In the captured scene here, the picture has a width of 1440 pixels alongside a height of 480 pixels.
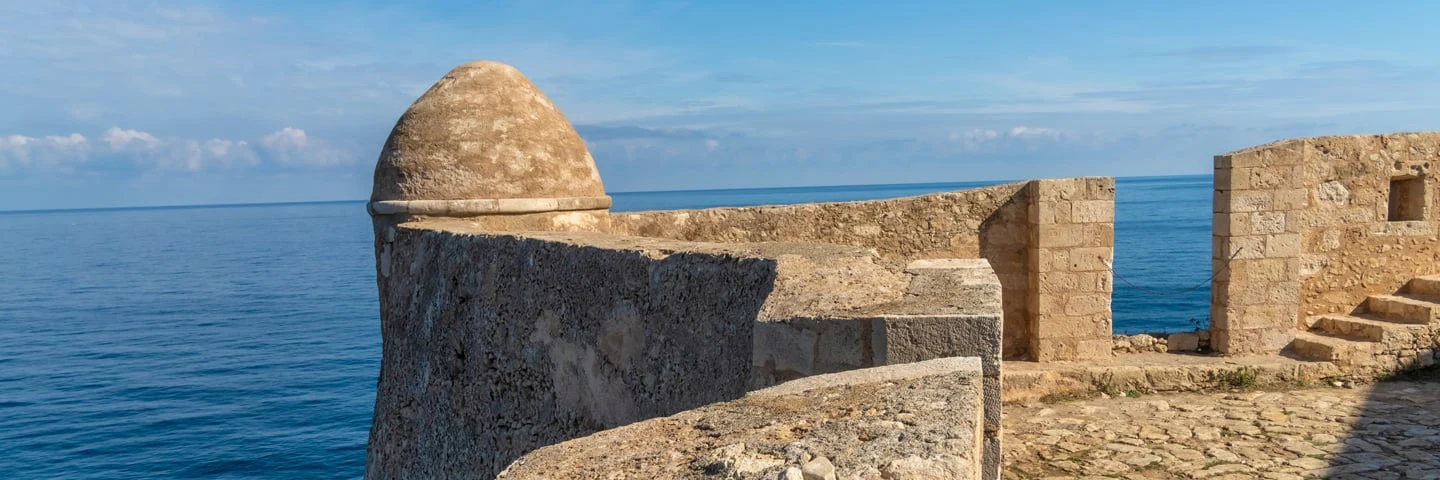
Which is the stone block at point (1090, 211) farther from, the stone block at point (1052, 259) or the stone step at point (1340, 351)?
the stone step at point (1340, 351)

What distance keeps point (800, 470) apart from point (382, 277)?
563cm

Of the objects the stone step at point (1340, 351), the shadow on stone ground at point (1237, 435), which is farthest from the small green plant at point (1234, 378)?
the stone step at point (1340, 351)

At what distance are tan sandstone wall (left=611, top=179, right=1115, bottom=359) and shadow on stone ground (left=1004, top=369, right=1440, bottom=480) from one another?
1.05 meters

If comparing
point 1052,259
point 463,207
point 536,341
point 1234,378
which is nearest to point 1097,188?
point 1052,259

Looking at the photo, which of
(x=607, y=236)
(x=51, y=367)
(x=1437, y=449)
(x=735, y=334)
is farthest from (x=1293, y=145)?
(x=51, y=367)

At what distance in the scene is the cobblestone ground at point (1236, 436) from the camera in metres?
5.50

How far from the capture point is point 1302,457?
18.6ft

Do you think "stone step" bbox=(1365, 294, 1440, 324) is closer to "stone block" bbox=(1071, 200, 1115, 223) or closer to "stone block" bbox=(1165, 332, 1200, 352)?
"stone block" bbox=(1165, 332, 1200, 352)

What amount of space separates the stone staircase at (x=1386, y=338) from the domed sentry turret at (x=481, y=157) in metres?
5.68

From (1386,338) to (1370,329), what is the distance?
17 centimetres

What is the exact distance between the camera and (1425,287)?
8.69m

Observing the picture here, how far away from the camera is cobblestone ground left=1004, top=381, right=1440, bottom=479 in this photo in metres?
5.50

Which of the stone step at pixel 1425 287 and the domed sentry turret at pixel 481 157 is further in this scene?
the stone step at pixel 1425 287

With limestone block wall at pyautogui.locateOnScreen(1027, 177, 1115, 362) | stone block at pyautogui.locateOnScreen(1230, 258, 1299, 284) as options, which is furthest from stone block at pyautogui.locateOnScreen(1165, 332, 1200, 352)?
limestone block wall at pyautogui.locateOnScreen(1027, 177, 1115, 362)
